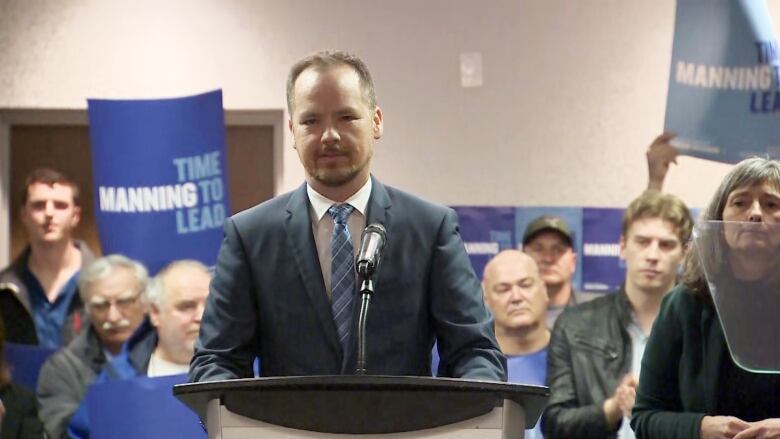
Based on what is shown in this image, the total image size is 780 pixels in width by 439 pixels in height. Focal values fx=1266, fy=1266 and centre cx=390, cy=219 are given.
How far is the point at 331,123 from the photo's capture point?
2.20 metres

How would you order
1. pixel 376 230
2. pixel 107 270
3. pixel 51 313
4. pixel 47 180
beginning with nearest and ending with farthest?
1. pixel 376 230
2. pixel 107 270
3. pixel 51 313
4. pixel 47 180

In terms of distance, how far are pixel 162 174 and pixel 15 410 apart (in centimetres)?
105

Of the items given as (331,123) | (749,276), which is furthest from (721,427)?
(331,123)

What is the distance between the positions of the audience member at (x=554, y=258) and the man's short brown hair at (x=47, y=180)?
1.88 meters

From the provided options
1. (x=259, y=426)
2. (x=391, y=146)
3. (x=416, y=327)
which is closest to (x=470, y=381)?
(x=259, y=426)

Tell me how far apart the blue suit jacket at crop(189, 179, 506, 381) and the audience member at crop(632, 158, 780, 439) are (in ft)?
1.48

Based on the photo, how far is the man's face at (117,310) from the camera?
16.6 ft

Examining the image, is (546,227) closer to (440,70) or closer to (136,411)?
(440,70)

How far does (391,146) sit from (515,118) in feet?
1.76

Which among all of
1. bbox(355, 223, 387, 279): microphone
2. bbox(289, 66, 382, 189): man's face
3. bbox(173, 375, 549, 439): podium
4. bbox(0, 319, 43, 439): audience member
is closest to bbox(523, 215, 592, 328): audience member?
bbox(0, 319, 43, 439): audience member

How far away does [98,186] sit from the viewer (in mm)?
4973

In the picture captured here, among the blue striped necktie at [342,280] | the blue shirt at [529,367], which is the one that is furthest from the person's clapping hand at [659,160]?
the blue striped necktie at [342,280]

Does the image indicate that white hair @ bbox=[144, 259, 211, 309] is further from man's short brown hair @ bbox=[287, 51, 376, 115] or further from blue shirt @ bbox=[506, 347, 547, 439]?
man's short brown hair @ bbox=[287, 51, 376, 115]

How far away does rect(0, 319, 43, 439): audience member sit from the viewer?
473 centimetres
